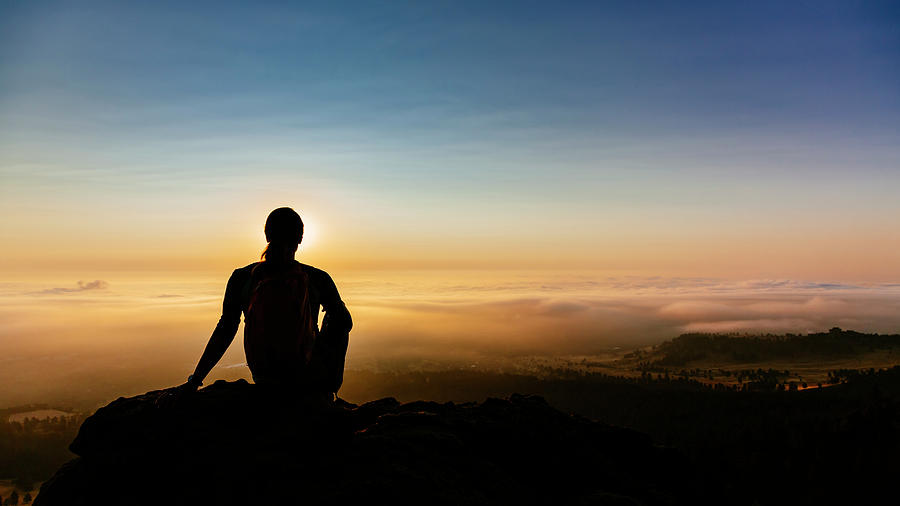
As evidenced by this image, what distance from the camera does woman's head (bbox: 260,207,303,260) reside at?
7.12 metres

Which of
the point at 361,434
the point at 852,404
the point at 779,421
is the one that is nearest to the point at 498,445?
the point at 361,434

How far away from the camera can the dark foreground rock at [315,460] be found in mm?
6121

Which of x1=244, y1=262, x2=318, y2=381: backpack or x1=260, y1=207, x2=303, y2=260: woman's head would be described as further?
x1=260, y1=207, x2=303, y2=260: woman's head

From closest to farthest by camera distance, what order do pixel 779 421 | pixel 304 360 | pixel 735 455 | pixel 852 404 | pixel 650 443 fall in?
1. pixel 304 360
2. pixel 650 443
3. pixel 735 455
4. pixel 779 421
5. pixel 852 404

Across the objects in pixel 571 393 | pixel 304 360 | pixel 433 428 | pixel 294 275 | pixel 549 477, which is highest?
pixel 294 275

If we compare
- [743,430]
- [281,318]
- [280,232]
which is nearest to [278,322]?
[281,318]

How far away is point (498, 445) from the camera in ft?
26.6

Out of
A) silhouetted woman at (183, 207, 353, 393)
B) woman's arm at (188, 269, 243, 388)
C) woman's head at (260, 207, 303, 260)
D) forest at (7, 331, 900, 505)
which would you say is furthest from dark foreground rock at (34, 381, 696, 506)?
forest at (7, 331, 900, 505)

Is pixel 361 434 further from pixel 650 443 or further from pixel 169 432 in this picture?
pixel 650 443

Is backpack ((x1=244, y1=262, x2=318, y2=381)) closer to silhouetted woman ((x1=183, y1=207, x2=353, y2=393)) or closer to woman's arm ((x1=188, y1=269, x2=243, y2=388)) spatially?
silhouetted woman ((x1=183, y1=207, x2=353, y2=393))

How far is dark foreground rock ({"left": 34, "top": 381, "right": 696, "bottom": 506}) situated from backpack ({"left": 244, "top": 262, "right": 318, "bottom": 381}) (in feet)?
1.58

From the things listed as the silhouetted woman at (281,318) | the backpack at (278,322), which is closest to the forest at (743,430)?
the silhouetted woman at (281,318)

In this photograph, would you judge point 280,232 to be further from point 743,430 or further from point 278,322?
point 743,430

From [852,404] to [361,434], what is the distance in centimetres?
14405
